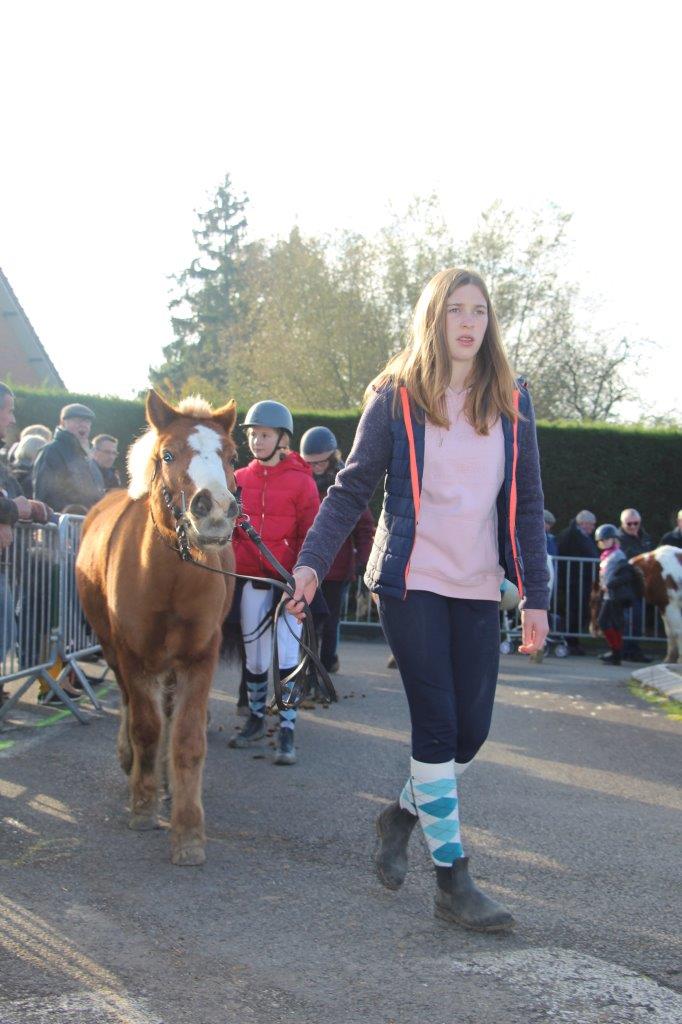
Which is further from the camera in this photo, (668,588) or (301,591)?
(668,588)

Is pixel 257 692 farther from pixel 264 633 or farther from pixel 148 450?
pixel 148 450

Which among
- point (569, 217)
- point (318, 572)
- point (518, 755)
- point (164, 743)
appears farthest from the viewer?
point (569, 217)

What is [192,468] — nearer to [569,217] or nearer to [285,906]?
[285,906]

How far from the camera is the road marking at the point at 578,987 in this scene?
11.4 feet

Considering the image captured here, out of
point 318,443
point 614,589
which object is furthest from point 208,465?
point 614,589

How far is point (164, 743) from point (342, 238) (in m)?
36.7

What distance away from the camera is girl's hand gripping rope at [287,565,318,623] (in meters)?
4.25

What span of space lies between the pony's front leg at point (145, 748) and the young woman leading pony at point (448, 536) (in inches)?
72.7

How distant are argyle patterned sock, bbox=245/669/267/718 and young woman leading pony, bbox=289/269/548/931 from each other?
3905 mm

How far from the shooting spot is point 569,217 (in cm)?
4000

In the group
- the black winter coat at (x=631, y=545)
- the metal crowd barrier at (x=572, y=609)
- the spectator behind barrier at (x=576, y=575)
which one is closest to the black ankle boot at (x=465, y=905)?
the black winter coat at (x=631, y=545)

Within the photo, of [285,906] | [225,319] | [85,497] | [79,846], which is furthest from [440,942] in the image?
[225,319]

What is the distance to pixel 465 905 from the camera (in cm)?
426

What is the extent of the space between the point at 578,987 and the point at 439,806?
839mm
